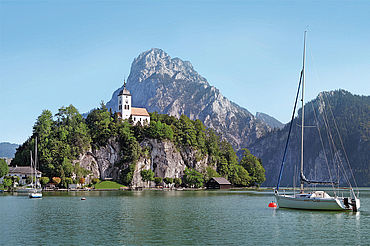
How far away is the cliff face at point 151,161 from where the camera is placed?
6398 inches

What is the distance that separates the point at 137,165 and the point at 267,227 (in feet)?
415

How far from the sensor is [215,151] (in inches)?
7712

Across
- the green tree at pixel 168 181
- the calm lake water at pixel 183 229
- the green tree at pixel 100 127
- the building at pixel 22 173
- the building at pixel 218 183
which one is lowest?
the building at pixel 218 183

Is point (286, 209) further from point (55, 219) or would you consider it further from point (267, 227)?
point (55, 219)

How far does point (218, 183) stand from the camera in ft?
563

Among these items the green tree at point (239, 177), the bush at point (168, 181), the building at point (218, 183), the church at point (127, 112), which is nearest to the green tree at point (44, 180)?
the bush at point (168, 181)

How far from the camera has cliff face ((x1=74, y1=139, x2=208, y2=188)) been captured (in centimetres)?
16250

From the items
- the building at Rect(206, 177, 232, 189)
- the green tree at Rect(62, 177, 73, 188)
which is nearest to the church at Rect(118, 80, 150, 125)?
the building at Rect(206, 177, 232, 189)

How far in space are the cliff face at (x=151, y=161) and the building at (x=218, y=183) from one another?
8.60 meters

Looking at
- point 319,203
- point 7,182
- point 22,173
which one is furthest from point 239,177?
point 319,203

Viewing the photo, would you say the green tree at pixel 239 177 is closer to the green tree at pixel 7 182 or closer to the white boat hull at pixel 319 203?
the green tree at pixel 7 182

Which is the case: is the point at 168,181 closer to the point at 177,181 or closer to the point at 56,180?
the point at 177,181

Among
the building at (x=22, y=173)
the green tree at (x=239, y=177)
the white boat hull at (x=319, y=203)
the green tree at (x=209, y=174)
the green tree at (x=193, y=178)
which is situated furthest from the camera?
the green tree at (x=239, y=177)

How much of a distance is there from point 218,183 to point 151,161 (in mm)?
30688
